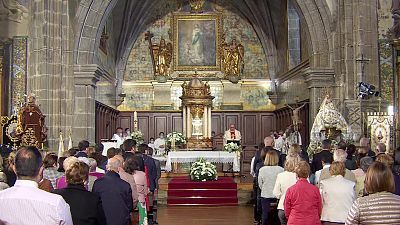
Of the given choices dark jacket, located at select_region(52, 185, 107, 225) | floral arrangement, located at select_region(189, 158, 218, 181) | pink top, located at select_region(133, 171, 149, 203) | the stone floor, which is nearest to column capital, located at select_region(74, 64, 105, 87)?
floral arrangement, located at select_region(189, 158, 218, 181)

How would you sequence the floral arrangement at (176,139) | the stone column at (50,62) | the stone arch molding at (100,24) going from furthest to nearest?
the floral arrangement at (176,139) → the stone arch molding at (100,24) → the stone column at (50,62)

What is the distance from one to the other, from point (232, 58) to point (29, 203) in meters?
25.2

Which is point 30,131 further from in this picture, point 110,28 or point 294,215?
point 110,28

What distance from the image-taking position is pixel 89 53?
19.7 metres

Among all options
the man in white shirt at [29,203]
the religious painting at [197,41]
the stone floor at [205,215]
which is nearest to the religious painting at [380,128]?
the stone floor at [205,215]

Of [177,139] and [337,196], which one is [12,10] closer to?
[177,139]

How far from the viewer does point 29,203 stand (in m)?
3.91

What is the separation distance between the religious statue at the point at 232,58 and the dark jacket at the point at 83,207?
78.0 feet

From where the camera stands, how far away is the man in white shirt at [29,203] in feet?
12.8

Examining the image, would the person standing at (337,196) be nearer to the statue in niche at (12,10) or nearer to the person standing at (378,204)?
the person standing at (378,204)

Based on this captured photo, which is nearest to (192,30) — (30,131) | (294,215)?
(30,131)

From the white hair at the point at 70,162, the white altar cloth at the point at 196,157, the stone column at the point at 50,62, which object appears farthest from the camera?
the white altar cloth at the point at 196,157

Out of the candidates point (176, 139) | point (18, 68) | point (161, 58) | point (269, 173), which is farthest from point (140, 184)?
point (161, 58)

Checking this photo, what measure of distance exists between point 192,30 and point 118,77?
4075 millimetres
